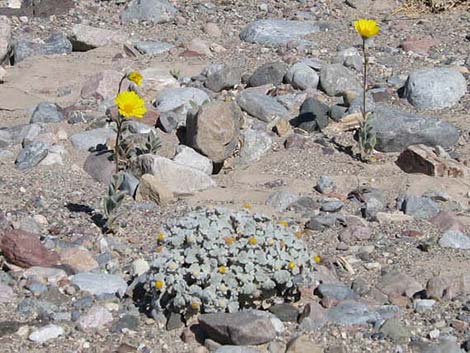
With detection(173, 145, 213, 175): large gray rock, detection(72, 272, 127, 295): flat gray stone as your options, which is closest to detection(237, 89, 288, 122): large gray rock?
detection(173, 145, 213, 175): large gray rock

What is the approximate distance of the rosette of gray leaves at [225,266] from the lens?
4.57 meters

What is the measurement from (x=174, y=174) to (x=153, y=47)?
2596 mm

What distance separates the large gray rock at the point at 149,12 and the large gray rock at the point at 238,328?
510 centimetres

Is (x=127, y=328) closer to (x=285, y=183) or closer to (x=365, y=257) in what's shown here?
(x=365, y=257)

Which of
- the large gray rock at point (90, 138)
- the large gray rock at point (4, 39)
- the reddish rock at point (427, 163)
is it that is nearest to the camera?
the reddish rock at point (427, 163)

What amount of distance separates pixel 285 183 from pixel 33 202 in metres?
1.51

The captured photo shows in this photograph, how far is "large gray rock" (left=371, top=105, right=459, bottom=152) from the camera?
22.5 ft

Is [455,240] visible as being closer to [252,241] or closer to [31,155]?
[252,241]

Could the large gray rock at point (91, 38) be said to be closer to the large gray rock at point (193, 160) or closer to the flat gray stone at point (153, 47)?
the flat gray stone at point (153, 47)

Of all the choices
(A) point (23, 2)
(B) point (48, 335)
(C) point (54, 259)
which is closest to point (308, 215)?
(C) point (54, 259)

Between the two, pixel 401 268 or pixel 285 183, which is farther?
pixel 285 183

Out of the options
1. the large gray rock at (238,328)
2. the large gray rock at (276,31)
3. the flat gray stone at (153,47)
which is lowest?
the flat gray stone at (153,47)

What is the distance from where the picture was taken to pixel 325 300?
4848 millimetres

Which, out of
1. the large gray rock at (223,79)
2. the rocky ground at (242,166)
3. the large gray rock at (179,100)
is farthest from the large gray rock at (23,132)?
the large gray rock at (223,79)
